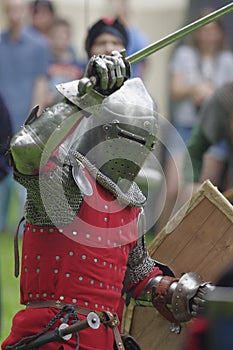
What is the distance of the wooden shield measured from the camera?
6062 mm

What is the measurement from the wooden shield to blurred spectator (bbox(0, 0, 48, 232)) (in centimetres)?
570

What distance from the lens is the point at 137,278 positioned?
5.82 metres

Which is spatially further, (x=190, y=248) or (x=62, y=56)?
(x=62, y=56)

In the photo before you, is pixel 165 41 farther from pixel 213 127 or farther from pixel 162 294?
pixel 213 127

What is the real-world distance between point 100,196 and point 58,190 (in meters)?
0.28

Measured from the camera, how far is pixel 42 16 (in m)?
Result: 13.1

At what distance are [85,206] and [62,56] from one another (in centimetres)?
754

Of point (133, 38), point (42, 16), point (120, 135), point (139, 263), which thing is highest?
point (120, 135)

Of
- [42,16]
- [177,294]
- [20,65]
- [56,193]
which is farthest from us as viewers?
[42,16]

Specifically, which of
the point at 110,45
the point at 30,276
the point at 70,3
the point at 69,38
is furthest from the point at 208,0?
the point at 30,276

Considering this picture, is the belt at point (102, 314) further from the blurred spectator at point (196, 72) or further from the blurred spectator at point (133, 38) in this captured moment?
the blurred spectator at point (196, 72)

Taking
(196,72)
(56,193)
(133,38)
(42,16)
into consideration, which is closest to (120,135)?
(56,193)

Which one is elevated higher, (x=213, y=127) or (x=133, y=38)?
(x=213, y=127)

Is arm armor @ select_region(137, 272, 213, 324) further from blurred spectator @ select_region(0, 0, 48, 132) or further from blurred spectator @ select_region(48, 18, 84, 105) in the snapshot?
blurred spectator @ select_region(48, 18, 84, 105)
